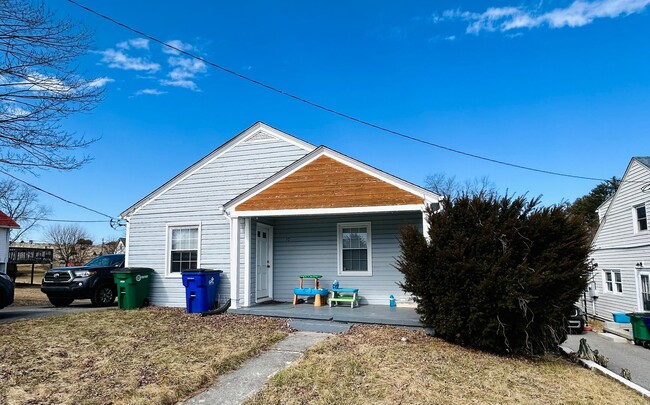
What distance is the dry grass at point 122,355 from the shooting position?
14.9 ft

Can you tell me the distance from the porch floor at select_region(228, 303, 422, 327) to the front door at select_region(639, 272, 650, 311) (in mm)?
13784

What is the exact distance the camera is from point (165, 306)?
37.1 feet

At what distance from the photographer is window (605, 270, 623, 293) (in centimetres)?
1981

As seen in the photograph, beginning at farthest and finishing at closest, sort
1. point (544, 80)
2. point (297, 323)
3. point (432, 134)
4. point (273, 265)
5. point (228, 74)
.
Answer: point (432, 134)
point (544, 80)
point (273, 265)
point (228, 74)
point (297, 323)

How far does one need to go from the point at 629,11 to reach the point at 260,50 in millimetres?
12209

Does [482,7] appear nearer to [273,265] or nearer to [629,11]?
[629,11]

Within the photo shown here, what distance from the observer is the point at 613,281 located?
2027 cm

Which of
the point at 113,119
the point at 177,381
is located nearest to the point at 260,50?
the point at 113,119

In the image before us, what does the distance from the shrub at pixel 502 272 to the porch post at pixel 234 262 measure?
199 inches

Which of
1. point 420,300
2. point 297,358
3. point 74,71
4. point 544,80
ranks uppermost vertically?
point 544,80

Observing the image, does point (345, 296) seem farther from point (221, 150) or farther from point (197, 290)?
point (221, 150)

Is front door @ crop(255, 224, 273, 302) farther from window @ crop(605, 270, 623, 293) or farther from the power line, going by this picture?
A: window @ crop(605, 270, 623, 293)

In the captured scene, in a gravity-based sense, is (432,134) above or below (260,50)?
below

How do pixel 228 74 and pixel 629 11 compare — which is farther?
pixel 629 11
